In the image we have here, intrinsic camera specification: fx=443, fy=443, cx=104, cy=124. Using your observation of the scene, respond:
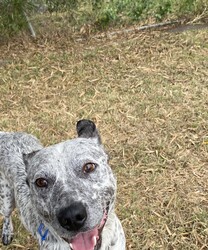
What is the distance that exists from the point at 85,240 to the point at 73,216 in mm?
359

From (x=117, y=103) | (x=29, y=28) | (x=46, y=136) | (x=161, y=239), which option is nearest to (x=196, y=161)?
(x=161, y=239)

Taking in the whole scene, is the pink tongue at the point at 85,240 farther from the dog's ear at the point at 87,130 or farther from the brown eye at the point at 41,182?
the dog's ear at the point at 87,130

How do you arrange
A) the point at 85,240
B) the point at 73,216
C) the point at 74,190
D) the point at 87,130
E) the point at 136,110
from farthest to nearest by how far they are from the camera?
the point at 136,110
the point at 87,130
the point at 85,240
the point at 74,190
the point at 73,216

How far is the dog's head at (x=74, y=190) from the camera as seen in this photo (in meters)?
2.88

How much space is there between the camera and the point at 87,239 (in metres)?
3.12

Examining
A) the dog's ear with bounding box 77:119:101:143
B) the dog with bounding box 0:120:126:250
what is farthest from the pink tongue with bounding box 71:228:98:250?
the dog's ear with bounding box 77:119:101:143

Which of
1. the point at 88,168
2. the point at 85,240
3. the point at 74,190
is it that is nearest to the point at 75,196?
the point at 74,190

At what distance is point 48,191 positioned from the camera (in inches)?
121

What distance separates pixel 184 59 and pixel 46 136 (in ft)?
8.44

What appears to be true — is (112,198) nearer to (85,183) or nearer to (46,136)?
(85,183)

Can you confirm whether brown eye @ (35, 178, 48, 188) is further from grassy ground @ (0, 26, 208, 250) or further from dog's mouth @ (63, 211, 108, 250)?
grassy ground @ (0, 26, 208, 250)

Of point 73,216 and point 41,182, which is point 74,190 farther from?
point 41,182

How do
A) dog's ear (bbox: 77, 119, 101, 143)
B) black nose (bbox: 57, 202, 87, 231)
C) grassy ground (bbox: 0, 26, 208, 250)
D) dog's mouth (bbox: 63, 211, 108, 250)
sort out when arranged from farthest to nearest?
grassy ground (bbox: 0, 26, 208, 250)
dog's ear (bbox: 77, 119, 101, 143)
dog's mouth (bbox: 63, 211, 108, 250)
black nose (bbox: 57, 202, 87, 231)

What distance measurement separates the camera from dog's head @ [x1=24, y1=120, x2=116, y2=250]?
2.88 metres
